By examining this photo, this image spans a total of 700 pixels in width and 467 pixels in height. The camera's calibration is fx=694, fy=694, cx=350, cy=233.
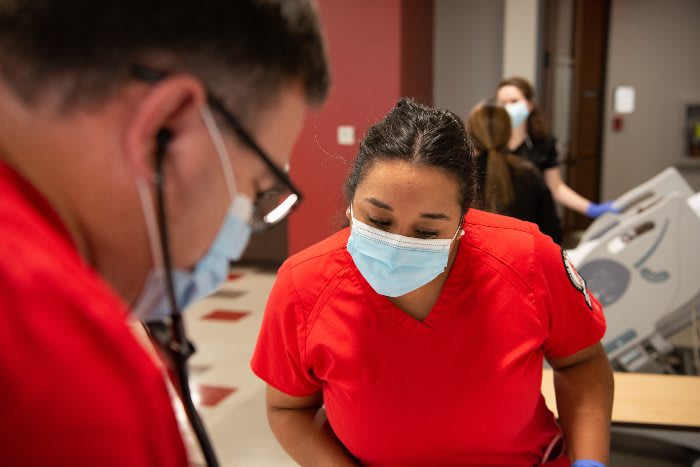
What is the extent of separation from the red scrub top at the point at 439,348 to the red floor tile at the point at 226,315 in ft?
9.98

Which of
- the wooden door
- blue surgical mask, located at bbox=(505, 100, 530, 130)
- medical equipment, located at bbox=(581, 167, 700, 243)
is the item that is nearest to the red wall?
the wooden door

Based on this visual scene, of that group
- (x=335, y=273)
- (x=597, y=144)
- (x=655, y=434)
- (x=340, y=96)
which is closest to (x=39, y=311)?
(x=335, y=273)

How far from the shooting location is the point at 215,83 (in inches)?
20.8

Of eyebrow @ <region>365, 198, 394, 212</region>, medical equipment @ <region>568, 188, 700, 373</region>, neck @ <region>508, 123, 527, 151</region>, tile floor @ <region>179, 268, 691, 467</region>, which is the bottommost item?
tile floor @ <region>179, 268, 691, 467</region>

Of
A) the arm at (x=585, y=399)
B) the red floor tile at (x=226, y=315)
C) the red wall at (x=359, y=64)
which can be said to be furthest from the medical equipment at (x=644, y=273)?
the red wall at (x=359, y=64)

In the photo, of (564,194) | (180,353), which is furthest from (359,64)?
(180,353)

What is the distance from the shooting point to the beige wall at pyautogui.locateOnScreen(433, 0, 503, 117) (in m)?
5.50

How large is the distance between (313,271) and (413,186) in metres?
0.25

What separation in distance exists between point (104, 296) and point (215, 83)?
18 cm

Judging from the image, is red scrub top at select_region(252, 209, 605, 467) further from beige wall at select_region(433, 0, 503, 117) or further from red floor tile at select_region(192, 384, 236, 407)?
beige wall at select_region(433, 0, 503, 117)

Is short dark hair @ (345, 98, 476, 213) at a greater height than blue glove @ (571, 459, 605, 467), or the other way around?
short dark hair @ (345, 98, 476, 213)

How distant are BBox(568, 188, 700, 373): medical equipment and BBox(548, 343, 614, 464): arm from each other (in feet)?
4.12

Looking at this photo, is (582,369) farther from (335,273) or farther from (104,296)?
(104,296)

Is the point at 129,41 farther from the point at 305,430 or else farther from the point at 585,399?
the point at 585,399
